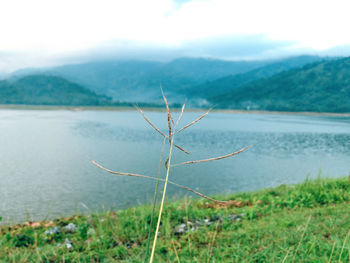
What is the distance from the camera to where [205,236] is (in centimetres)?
735

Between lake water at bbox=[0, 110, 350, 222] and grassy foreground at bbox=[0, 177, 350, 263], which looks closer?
grassy foreground at bbox=[0, 177, 350, 263]

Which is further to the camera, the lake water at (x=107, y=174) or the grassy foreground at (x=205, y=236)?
the lake water at (x=107, y=174)

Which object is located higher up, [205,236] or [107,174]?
[205,236]

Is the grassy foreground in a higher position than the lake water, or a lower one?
higher

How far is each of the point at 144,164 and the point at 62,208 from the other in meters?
15.9

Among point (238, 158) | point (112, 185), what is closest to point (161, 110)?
point (238, 158)

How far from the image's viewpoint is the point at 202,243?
23.5ft

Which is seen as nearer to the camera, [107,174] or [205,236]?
[205,236]

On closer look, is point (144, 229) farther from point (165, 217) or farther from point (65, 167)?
point (65, 167)

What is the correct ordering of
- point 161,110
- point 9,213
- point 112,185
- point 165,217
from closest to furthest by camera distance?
1. point 165,217
2. point 9,213
3. point 112,185
4. point 161,110

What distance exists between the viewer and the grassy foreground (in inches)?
227

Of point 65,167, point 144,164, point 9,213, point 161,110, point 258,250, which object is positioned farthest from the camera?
point 161,110

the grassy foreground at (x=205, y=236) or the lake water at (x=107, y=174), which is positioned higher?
the grassy foreground at (x=205, y=236)

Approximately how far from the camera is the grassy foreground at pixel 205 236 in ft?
18.9
